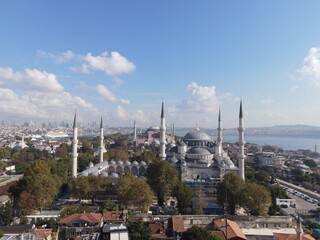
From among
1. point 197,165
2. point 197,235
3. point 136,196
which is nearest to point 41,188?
point 136,196

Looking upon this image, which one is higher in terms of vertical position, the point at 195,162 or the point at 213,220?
the point at 195,162

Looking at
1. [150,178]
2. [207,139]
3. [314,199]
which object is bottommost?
[314,199]

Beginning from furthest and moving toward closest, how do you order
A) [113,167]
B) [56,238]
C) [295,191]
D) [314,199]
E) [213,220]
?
[113,167]
[295,191]
[314,199]
[213,220]
[56,238]

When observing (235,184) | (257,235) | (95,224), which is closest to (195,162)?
(235,184)

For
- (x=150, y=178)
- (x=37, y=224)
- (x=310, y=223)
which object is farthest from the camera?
(x=150, y=178)

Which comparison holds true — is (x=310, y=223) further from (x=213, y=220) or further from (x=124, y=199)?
(x=124, y=199)

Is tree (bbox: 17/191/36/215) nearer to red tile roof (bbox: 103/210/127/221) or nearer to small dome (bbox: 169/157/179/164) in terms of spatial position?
red tile roof (bbox: 103/210/127/221)
